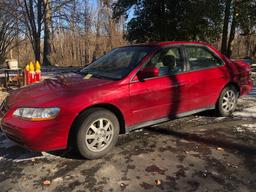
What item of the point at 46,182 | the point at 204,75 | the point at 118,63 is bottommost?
the point at 46,182

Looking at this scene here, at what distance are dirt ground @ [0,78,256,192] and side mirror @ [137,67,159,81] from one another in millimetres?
1009

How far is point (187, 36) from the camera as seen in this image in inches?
753

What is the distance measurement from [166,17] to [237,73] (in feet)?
43.5

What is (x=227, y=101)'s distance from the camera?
6.23 meters

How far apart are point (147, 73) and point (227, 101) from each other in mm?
2269

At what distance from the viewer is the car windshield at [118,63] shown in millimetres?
4855

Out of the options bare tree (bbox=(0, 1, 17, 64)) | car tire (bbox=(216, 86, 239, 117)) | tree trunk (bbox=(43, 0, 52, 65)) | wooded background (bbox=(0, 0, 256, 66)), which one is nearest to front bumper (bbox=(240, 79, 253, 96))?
car tire (bbox=(216, 86, 239, 117))

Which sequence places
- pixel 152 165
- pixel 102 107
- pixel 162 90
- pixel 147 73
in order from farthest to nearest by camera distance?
1. pixel 162 90
2. pixel 147 73
3. pixel 102 107
4. pixel 152 165

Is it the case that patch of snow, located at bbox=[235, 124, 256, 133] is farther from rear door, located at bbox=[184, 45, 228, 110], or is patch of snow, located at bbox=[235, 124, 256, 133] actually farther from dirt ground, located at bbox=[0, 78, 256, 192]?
rear door, located at bbox=[184, 45, 228, 110]

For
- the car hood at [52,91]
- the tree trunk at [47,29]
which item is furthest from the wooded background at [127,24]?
the car hood at [52,91]

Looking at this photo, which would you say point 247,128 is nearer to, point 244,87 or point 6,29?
point 244,87

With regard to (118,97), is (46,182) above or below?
below

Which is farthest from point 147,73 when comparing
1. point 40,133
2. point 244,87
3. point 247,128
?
point 244,87

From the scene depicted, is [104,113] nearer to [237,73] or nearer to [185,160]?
[185,160]
